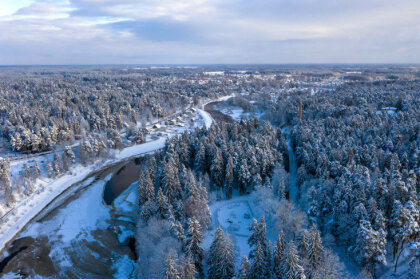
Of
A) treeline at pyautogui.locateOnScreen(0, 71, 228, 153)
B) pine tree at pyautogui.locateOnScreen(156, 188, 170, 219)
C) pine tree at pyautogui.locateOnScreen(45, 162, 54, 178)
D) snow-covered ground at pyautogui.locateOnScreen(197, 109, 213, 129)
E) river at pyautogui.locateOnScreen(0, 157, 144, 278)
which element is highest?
treeline at pyautogui.locateOnScreen(0, 71, 228, 153)

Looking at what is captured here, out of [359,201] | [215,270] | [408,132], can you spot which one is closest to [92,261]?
[215,270]

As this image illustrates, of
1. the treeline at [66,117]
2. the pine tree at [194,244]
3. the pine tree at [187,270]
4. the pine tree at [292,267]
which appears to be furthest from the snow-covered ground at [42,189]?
the pine tree at [292,267]

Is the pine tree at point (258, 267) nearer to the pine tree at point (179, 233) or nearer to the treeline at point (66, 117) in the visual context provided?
the pine tree at point (179, 233)

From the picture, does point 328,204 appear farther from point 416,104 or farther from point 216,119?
point 216,119

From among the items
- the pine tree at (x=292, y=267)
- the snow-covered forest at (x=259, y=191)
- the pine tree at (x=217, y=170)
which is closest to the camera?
the pine tree at (x=292, y=267)

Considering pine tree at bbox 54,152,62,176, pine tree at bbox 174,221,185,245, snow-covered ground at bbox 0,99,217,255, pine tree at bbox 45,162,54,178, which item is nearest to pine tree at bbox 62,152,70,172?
pine tree at bbox 54,152,62,176

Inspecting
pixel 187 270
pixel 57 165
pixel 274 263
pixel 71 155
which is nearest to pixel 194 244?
pixel 187 270

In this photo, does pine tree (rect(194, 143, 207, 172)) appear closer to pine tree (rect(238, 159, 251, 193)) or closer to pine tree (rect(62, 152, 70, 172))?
pine tree (rect(238, 159, 251, 193))
